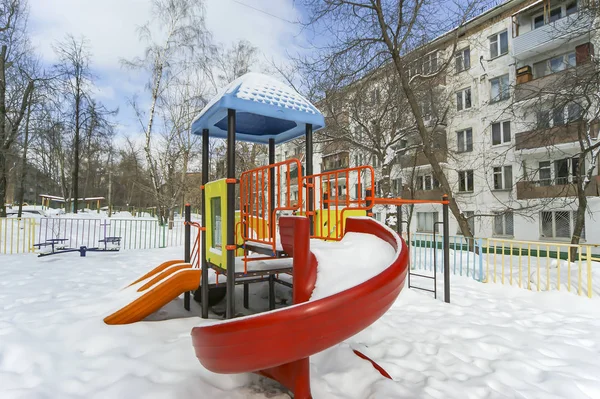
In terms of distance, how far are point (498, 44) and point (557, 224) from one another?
10255 mm

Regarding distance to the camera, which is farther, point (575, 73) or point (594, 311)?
point (575, 73)

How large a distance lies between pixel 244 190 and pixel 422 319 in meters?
2.97

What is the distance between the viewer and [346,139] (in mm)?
11523

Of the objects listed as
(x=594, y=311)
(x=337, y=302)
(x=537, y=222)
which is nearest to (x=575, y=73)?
(x=594, y=311)

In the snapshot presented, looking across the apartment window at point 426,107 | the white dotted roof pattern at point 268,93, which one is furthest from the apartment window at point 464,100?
the white dotted roof pattern at point 268,93

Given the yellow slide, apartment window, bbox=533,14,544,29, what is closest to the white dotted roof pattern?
the yellow slide

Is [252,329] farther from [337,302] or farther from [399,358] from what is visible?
[399,358]

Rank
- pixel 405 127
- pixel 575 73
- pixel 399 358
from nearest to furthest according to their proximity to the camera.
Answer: pixel 399 358 < pixel 575 73 < pixel 405 127

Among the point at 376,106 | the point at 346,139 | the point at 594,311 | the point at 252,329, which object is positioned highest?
the point at 376,106

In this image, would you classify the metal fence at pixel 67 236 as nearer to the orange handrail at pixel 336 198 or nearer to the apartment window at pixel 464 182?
the orange handrail at pixel 336 198

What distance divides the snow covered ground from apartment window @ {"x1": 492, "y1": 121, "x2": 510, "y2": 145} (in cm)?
1449

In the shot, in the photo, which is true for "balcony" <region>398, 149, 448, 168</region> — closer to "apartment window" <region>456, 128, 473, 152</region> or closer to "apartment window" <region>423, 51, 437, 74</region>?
"apartment window" <region>456, 128, 473, 152</region>

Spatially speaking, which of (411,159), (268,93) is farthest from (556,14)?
(268,93)

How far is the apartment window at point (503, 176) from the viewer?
17484mm
